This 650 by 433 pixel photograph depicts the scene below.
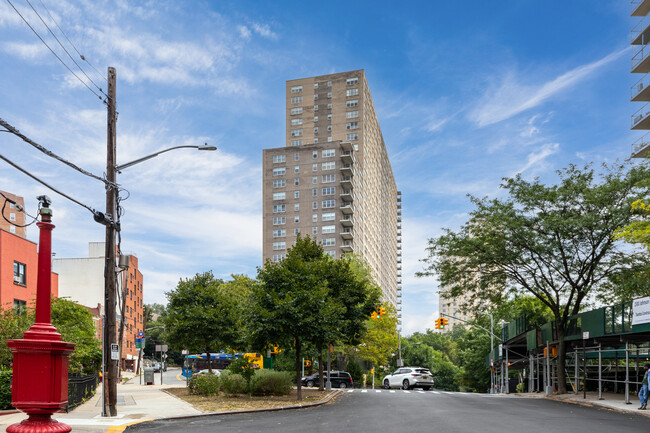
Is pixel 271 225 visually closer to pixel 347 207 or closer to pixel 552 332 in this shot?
pixel 347 207

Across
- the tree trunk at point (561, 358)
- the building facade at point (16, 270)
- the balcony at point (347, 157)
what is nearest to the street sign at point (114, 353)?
the building facade at point (16, 270)

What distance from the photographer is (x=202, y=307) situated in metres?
34.2

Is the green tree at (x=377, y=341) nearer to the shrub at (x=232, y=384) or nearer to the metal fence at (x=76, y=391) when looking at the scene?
the shrub at (x=232, y=384)

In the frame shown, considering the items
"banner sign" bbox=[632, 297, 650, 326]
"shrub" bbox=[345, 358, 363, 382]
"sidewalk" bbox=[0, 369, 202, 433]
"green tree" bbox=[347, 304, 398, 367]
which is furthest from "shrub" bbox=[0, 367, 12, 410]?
"shrub" bbox=[345, 358, 363, 382]

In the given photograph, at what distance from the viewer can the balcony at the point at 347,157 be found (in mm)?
110137

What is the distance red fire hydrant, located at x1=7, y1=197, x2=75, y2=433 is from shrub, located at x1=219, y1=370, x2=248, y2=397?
18364 millimetres

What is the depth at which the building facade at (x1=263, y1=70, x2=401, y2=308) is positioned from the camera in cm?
11000

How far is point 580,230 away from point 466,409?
14383mm

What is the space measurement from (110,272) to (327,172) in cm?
9434

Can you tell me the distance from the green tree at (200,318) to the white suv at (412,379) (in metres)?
15.3

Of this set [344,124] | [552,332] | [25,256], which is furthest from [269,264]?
[344,124]

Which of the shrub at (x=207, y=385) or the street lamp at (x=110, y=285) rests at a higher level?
the street lamp at (x=110, y=285)

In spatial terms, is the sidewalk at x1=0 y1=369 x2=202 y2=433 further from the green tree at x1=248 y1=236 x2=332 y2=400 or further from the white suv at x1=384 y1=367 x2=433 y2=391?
the white suv at x1=384 y1=367 x2=433 y2=391

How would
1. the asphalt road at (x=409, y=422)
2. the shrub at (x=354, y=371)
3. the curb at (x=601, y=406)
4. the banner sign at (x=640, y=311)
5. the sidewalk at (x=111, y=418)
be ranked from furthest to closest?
the shrub at (x=354, y=371) → the banner sign at (x=640, y=311) → the curb at (x=601, y=406) → the sidewalk at (x=111, y=418) → the asphalt road at (x=409, y=422)
